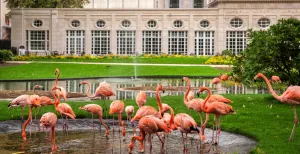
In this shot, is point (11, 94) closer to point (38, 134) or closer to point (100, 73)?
point (38, 134)

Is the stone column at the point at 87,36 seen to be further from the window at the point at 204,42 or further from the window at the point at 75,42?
the window at the point at 204,42

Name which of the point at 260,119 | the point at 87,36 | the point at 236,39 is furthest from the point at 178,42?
the point at 260,119

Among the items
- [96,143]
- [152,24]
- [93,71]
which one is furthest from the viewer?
[152,24]

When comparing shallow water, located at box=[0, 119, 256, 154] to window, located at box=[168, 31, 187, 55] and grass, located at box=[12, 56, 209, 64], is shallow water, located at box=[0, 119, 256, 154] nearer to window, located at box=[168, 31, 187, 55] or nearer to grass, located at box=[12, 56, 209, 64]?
grass, located at box=[12, 56, 209, 64]

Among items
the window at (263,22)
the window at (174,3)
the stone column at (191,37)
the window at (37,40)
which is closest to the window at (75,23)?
the window at (37,40)

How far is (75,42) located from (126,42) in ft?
21.3

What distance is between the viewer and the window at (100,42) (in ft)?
196

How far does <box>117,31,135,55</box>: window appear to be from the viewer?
59438 mm

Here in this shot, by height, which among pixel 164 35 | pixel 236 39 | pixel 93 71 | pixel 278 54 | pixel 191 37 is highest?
pixel 164 35

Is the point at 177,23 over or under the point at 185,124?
over

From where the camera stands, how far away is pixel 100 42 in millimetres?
59812

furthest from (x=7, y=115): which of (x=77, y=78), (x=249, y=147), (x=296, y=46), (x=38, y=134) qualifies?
(x=77, y=78)

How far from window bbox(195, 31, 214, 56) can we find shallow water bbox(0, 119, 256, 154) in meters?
45.9

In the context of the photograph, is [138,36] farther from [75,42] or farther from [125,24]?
[75,42]
